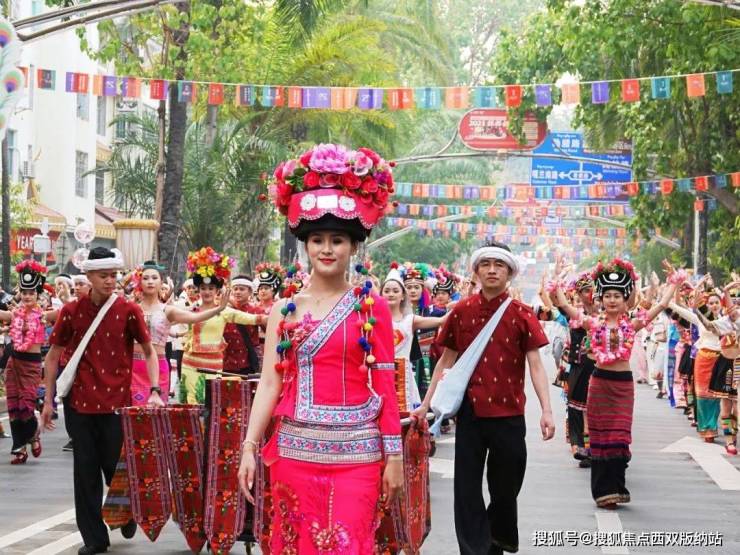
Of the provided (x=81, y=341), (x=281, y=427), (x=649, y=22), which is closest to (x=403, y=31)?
(x=649, y=22)

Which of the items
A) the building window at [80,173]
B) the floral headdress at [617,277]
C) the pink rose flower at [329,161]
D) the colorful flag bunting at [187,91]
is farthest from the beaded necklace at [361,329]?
the building window at [80,173]

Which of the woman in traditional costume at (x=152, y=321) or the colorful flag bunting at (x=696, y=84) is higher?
the colorful flag bunting at (x=696, y=84)

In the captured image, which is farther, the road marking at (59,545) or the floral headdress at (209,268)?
the floral headdress at (209,268)

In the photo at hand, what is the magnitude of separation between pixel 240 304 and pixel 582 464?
3726 mm

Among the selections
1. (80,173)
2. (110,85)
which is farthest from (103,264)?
(80,173)

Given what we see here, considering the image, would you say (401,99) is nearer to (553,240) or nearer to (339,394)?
(339,394)

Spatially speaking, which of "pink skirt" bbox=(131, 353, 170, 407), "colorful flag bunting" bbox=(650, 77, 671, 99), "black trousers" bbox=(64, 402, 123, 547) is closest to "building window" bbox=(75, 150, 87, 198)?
"colorful flag bunting" bbox=(650, 77, 671, 99)

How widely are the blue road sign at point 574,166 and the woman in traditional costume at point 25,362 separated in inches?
1298

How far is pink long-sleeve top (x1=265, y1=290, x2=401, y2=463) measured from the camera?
6.16m

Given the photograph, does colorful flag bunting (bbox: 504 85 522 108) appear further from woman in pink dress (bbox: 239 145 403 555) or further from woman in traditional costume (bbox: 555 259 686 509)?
woman in pink dress (bbox: 239 145 403 555)

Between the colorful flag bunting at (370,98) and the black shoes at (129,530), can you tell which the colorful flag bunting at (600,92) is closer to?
the colorful flag bunting at (370,98)

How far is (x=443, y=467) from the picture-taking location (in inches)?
575

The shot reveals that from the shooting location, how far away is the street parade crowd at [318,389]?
6199mm

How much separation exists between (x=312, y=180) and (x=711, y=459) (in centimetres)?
1061
